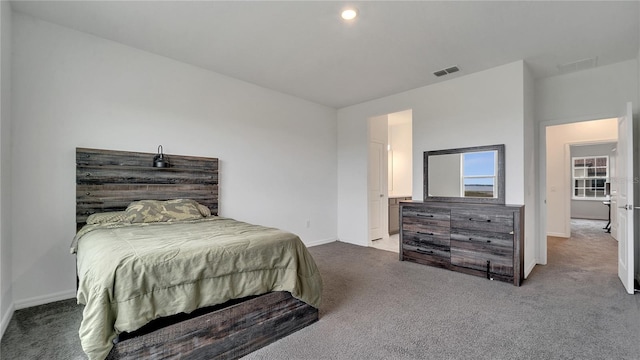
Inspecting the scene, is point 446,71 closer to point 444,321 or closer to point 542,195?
point 542,195

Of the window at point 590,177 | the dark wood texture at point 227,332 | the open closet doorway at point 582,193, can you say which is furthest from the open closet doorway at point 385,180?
the window at point 590,177

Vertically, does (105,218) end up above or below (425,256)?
above

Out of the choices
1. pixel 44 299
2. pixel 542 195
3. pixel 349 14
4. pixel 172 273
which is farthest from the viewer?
pixel 542 195

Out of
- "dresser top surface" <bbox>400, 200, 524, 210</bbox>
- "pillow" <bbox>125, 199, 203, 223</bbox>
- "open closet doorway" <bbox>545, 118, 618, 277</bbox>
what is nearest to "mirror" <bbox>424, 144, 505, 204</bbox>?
"dresser top surface" <bbox>400, 200, 524, 210</bbox>

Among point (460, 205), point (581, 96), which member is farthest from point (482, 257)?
point (581, 96)

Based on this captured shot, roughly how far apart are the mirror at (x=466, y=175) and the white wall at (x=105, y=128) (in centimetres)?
228

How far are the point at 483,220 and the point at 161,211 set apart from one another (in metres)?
3.69

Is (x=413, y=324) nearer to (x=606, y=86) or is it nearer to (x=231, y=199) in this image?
(x=231, y=199)

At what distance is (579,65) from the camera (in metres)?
3.54

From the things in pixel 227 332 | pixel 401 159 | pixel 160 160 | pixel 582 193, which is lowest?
pixel 227 332

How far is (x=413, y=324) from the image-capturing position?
227cm

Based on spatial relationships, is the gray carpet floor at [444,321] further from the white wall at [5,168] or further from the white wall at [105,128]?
the white wall at [105,128]

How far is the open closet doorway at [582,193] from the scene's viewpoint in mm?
4672

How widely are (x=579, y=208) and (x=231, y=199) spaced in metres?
10.1
